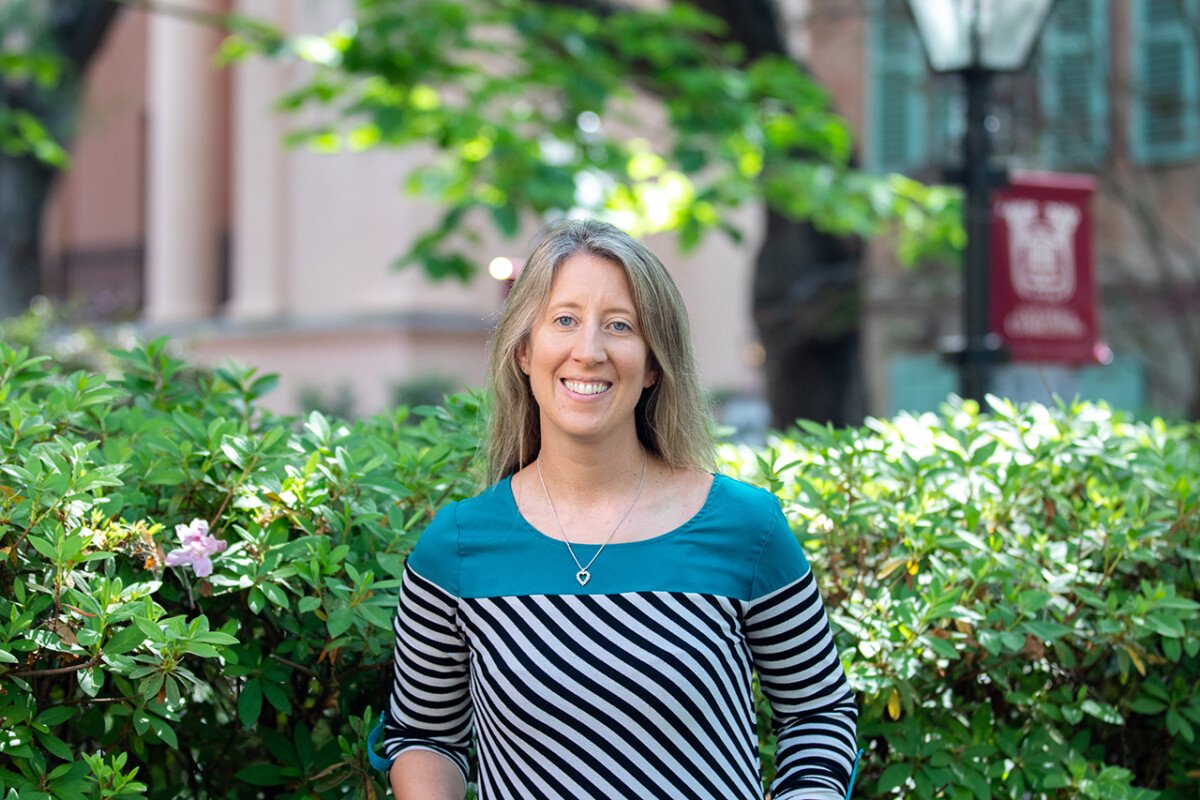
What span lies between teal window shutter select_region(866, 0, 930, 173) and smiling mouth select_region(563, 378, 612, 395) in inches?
591

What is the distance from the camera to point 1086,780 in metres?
3.03

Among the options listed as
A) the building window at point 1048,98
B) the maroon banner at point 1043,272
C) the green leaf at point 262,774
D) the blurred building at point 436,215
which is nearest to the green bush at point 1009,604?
the green leaf at point 262,774

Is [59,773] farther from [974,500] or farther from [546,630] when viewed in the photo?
[974,500]

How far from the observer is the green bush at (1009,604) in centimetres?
299

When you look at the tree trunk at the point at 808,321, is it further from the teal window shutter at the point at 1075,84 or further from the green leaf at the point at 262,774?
the green leaf at the point at 262,774

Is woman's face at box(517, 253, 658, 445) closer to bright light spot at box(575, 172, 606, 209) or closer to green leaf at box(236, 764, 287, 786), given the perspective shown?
green leaf at box(236, 764, 287, 786)

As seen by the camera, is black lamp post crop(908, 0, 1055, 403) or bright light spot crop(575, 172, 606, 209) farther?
bright light spot crop(575, 172, 606, 209)

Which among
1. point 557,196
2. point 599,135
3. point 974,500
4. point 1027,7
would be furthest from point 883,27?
point 974,500

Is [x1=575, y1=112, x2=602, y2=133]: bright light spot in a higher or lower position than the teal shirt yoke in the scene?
higher

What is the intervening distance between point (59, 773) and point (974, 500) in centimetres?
193

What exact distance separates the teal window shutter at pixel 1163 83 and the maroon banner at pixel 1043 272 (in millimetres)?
8947

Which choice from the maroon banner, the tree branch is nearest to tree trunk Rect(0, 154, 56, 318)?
the maroon banner

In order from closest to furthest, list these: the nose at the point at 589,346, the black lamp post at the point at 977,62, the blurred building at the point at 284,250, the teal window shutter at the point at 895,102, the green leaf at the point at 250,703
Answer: the nose at the point at 589,346, the green leaf at the point at 250,703, the black lamp post at the point at 977,62, the teal window shutter at the point at 895,102, the blurred building at the point at 284,250

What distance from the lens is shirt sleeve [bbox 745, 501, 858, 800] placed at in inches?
89.7
